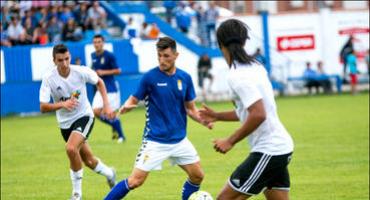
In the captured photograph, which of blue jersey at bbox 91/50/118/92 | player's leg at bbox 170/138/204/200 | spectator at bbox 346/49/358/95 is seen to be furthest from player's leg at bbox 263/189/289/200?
spectator at bbox 346/49/358/95

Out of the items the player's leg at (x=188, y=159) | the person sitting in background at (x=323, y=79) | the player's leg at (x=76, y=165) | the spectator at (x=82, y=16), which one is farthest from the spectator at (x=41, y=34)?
the player's leg at (x=188, y=159)

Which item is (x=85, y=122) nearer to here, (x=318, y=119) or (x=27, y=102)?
(x=318, y=119)

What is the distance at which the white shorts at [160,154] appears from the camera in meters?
10.6

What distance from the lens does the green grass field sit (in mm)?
13758

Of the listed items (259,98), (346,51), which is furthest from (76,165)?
(346,51)

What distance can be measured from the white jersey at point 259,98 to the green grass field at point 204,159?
4515 mm

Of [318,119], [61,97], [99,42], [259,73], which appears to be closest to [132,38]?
[318,119]

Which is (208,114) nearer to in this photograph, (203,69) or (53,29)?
(53,29)

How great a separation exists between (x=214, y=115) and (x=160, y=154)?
7.28ft

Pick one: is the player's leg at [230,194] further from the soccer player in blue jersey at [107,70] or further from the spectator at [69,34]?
the spectator at [69,34]

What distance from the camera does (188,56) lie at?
127 feet

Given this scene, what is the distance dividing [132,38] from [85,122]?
2291 cm

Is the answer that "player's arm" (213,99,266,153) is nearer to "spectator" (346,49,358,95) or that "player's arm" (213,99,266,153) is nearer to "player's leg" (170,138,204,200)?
"player's leg" (170,138,204,200)

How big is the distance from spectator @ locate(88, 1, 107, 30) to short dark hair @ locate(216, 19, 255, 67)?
28.3 meters
